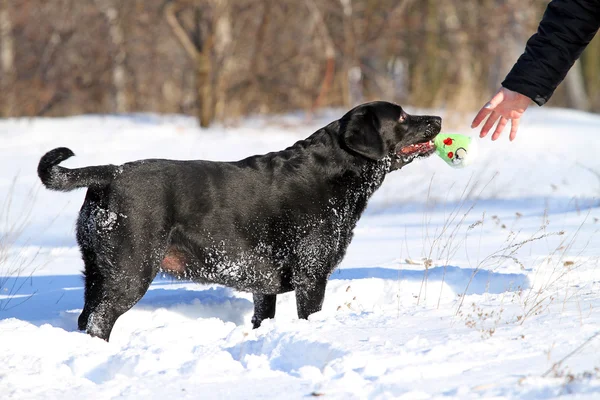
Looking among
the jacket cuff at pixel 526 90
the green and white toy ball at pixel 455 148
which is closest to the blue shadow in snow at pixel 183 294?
the green and white toy ball at pixel 455 148

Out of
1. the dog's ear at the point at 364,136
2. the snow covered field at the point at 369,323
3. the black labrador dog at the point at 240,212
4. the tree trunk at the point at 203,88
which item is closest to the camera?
the snow covered field at the point at 369,323

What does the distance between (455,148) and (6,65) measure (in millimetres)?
15638

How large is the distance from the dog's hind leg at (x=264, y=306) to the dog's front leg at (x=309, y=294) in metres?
0.39

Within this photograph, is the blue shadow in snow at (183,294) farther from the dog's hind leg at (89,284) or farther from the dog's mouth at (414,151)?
the dog's mouth at (414,151)

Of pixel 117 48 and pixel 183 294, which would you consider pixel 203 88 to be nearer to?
pixel 117 48

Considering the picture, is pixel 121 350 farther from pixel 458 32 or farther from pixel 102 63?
pixel 458 32

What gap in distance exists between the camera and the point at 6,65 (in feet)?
59.9

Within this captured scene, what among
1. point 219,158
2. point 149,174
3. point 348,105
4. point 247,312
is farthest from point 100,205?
point 348,105

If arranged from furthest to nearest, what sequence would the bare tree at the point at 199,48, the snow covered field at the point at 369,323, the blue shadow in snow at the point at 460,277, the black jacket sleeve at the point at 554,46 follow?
the bare tree at the point at 199,48 < the blue shadow in snow at the point at 460,277 < the black jacket sleeve at the point at 554,46 < the snow covered field at the point at 369,323

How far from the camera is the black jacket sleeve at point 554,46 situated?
3.84 meters

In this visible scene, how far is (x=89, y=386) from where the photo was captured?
3.30 metres

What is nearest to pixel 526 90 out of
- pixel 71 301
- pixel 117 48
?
pixel 71 301

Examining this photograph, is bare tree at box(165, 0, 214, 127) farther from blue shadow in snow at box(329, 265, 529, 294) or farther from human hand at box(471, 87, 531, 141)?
human hand at box(471, 87, 531, 141)

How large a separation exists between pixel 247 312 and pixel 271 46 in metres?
15.1
